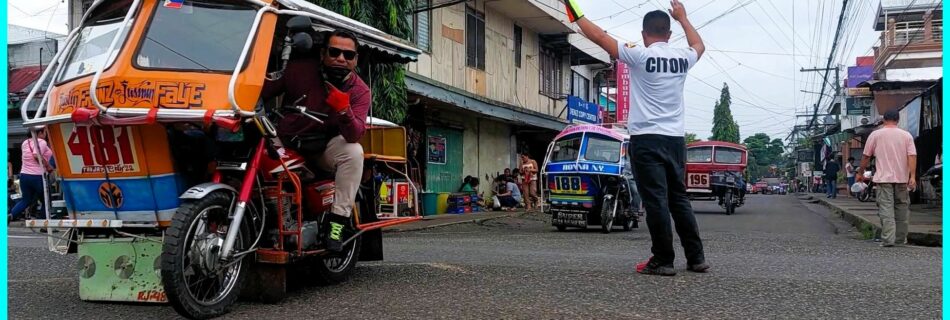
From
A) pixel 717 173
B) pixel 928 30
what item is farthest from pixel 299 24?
pixel 928 30

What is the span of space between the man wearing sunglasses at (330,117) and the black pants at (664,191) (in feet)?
6.71

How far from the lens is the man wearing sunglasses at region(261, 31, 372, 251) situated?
464 centimetres

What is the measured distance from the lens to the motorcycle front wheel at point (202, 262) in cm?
356

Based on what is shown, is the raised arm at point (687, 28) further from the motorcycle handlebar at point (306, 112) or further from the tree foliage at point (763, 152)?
the tree foliage at point (763, 152)

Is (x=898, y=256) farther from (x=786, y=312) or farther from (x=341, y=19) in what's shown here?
(x=341, y=19)

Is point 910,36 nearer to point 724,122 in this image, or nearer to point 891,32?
→ point 891,32

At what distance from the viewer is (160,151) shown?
3.89 meters

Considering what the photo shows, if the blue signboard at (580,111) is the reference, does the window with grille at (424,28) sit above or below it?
above

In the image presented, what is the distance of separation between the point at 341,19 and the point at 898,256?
5.77 metres

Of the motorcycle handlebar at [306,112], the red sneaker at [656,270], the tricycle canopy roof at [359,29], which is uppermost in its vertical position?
the tricycle canopy roof at [359,29]

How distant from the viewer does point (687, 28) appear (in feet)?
18.1

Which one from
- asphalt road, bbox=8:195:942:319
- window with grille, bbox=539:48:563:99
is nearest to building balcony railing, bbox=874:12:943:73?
window with grille, bbox=539:48:563:99

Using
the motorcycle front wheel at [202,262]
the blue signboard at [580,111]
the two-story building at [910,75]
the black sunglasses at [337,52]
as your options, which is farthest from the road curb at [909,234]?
the blue signboard at [580,111]

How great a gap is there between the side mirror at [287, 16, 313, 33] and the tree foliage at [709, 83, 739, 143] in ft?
284
